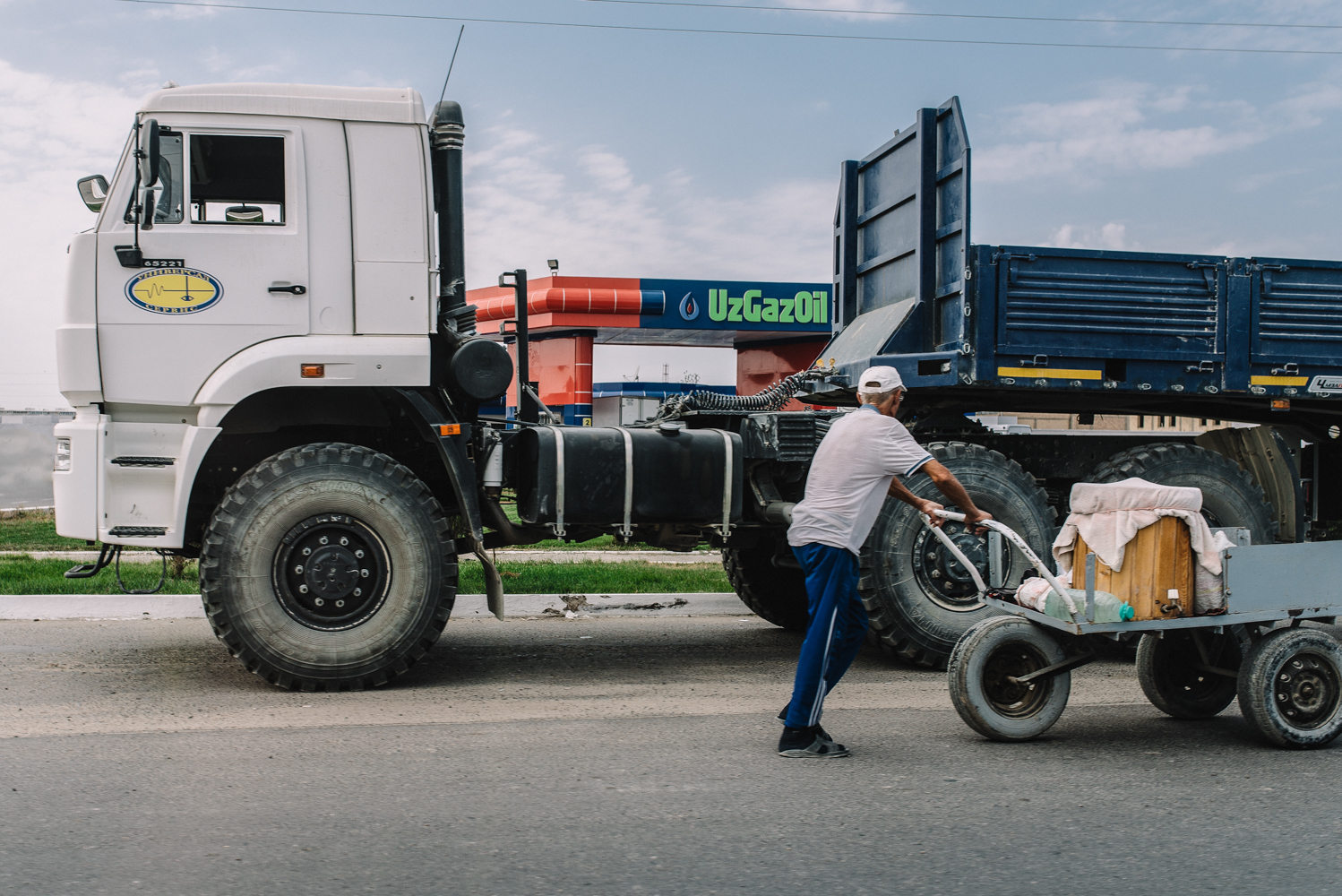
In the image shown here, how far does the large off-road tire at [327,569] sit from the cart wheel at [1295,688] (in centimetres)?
414

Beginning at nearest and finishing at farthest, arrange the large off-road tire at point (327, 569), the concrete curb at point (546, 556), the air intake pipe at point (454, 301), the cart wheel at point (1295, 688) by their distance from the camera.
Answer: the cart wheel at point (1295, 688) → the large off-road tire at point (327, 569) → the air intake pipe at point (454, 301) → the concrete curb at point (546, 556)

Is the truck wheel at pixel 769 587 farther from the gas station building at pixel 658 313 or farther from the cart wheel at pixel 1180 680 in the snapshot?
the gas station building at pixel 658 313

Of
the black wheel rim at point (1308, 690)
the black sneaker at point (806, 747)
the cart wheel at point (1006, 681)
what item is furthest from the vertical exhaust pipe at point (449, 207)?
the black wheel rim at point (1308, 690)

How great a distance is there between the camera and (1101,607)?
5.25m

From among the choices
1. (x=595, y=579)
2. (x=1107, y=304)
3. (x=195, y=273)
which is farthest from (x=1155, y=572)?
(x=595, y=579)

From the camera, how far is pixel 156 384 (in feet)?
21.2

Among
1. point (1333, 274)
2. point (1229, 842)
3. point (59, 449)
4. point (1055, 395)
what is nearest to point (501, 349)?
point (59, 449)

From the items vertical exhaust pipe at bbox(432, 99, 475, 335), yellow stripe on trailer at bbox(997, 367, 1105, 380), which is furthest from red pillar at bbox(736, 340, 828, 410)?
vertical exhaust pipe at bbox(432, 99, 475, 335)

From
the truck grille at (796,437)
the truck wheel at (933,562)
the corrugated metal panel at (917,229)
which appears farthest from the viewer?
the corrugated metal panel at (917,229)

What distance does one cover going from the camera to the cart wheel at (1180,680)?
5.91 meters

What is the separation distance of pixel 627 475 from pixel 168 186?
10.0 feet

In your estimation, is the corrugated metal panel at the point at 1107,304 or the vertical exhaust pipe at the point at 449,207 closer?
the vertical exhaust pipe at the point at 449,207

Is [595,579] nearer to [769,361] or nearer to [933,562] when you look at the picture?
[933,562]

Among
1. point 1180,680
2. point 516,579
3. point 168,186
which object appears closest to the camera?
point 1180,680
